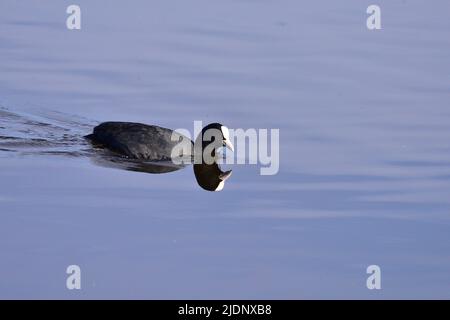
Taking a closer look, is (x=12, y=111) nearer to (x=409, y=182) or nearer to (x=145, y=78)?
(x=145, y=78)

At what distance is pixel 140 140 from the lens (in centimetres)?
1111

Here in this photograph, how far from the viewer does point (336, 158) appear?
1088cm

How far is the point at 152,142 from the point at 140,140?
4.9 inches

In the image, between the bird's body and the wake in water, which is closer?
the wake in water

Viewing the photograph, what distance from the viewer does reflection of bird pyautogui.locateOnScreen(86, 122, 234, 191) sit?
437 inches

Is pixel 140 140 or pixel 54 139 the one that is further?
pixel 54 139

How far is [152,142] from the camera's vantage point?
36.4 feet

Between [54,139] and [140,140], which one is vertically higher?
[54,139]

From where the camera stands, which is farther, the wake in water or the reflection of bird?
the reflection of bird

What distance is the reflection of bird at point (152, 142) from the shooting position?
1110 cm

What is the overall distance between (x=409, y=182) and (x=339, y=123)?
1943 mm

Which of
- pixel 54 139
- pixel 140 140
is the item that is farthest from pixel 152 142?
pixel 54 139

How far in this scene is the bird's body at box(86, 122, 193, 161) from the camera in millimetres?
11117

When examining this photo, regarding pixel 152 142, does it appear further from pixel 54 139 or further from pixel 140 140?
pixel 54 139
